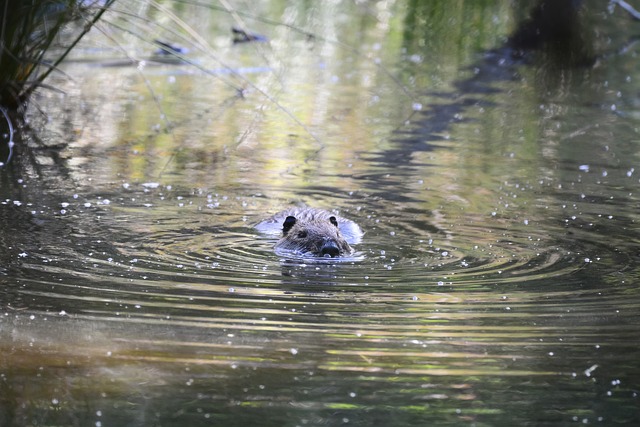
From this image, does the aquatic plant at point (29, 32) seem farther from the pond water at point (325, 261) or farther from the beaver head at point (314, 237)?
the beaver head at point (314, 237)

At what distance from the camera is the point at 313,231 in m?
6.70

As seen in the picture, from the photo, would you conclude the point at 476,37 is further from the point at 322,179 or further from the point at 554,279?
the point at 554,279

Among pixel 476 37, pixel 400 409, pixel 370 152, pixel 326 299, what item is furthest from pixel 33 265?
pixel 476 37

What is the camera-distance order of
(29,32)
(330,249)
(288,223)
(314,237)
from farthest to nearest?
1. (29,32)
2. (288,223)
3. (314,237)
4. (330,249)

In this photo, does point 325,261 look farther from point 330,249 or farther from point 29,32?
point 29,32

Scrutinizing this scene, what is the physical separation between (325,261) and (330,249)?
2.9 inches

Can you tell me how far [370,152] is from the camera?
31.7ft

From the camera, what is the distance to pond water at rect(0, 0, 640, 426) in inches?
154

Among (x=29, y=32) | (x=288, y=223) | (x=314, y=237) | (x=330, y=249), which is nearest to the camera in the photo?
(x=330, y=249)

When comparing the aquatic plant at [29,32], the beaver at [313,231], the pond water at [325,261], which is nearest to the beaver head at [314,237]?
the beaver at [313,231]

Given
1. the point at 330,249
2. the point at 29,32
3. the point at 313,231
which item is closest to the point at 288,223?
the point at 313,231

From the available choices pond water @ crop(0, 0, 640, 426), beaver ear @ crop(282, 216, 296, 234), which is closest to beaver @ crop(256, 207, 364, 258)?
beaver ear @ crop(282, 216, 296, 234)

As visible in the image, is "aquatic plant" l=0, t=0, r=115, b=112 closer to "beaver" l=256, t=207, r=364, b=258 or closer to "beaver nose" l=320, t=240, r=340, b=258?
"beaver" l=256, t=207, r=364, b=258

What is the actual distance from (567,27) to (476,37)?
1577cm
